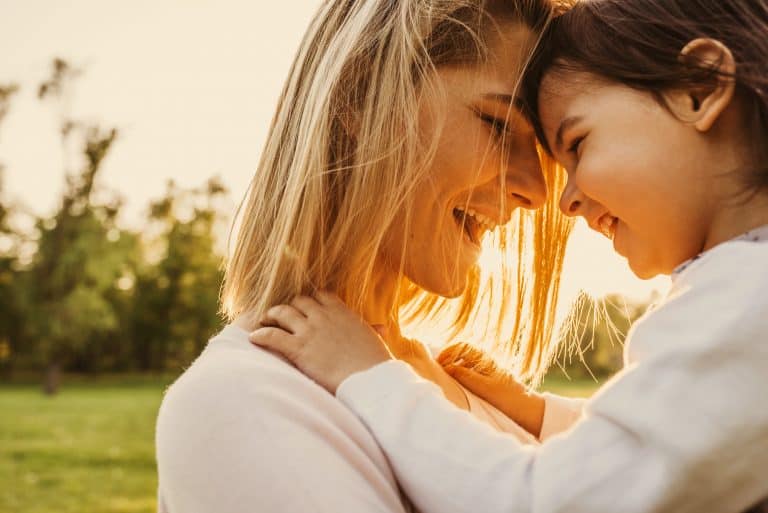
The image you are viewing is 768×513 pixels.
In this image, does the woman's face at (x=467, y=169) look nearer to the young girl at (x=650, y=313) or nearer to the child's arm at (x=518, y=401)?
the young girl at (x=650, y=313)

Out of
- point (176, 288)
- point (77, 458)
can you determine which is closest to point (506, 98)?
point (77, 458)

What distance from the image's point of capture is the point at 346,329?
70.7 inches

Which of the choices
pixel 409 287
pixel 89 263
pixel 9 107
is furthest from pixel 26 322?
pixel 409 287

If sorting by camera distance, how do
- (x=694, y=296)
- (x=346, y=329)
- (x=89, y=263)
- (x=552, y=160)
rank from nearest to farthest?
(x=694, y=296) → (x=346, y=329) → (x=552, y=160) → (x=89, y=263)

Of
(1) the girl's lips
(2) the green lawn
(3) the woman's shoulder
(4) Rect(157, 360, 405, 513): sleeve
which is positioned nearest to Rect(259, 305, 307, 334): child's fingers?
(3) the woman's shoulder

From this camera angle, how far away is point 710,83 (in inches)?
64.7

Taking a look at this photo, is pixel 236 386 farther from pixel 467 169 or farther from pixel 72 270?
pixel 72 270

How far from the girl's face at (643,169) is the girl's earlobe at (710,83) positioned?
0.11ft

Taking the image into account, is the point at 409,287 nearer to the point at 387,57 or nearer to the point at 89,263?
the point at 387,57

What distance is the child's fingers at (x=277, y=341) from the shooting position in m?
1.72

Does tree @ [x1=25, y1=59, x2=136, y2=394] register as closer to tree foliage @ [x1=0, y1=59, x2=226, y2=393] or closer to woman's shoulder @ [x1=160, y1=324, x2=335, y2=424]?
tree foliage @ [x1=0, y1=59, x2=226, y2=393]

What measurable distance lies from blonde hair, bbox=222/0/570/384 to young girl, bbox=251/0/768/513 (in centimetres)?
10

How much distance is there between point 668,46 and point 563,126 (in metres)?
0.26

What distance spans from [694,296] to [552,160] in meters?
0.77
